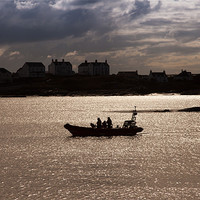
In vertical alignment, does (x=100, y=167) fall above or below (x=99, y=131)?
below

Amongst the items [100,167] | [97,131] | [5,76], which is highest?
[5,76]

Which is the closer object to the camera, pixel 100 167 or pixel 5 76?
pixel 100 167

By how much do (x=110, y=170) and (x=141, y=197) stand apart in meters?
7.66

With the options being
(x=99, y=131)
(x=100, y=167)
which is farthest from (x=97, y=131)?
(x=100, y=167)

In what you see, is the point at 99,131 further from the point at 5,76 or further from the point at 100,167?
the point at 5,76

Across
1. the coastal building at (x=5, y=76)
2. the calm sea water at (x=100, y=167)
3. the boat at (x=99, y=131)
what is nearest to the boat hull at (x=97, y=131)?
the boat at (x=99, y=131)

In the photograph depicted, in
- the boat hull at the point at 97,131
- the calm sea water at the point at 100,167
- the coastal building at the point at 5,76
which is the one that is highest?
the coastal building at the point at 5,76

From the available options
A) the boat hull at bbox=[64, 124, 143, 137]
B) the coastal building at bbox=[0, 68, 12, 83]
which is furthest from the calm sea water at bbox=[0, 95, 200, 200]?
the coastal building at bbox=[0, 68, 12, 83]

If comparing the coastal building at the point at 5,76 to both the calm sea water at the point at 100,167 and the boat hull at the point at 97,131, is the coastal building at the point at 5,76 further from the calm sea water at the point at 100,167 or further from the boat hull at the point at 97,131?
the boat hull at the point at 97,131

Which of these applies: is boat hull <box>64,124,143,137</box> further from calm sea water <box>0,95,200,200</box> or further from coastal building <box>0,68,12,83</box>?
coastal building <box>0,68,12,83</box>

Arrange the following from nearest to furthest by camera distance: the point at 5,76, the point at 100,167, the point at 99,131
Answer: the point at 100,167 < the point at 99,131 < the point at 5,76

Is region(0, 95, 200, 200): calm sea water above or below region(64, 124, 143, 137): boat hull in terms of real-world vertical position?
below

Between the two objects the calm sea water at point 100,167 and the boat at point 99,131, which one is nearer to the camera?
the calm sea water at point 100,167

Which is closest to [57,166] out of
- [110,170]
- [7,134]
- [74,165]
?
[74,165]
